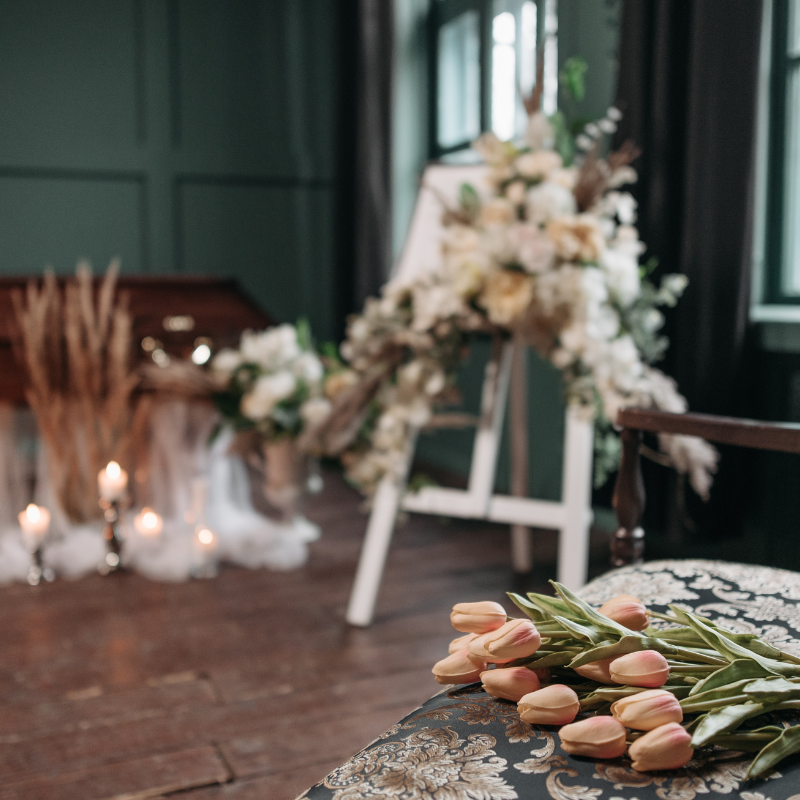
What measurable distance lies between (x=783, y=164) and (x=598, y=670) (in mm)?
1781

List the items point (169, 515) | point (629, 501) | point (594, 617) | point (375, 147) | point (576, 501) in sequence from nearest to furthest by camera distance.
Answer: point (594, 617) → point (629, 501) → point (576, 501) → point (169, 515) → point (375, 147)

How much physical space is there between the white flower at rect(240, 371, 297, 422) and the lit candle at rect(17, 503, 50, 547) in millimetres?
639

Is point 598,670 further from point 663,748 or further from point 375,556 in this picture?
point 375,556

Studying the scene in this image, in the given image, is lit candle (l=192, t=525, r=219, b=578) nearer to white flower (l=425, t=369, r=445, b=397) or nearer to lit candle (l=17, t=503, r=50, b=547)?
lit candle (l=17, t=503, r=50, b=547)

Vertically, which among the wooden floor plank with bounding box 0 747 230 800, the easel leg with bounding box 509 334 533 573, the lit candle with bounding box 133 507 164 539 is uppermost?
the easel leg with bounding box 509 334 533 573

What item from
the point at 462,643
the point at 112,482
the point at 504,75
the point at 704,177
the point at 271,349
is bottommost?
the point at 112,482

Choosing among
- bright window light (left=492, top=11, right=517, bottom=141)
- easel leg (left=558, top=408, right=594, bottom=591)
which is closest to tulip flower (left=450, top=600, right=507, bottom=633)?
easel leg (left=558, top=408, right=594, bottom=591)

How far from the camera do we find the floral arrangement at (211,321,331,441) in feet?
7.84

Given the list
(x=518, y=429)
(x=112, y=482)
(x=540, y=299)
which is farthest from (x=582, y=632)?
(x=112, y=482)

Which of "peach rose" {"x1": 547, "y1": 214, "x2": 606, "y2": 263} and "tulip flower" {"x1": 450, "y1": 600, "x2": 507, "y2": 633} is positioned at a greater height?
"peach rose" {"x1": 547, "y1": 214, "x2": 606, "y2": 263}

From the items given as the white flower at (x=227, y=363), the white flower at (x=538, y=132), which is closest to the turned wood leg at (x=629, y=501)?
the white flower at (x=538, y=132)

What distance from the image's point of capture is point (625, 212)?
67.2 inches

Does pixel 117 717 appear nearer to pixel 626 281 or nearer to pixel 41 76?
pixel 626 281

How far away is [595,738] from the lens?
2.06ft
